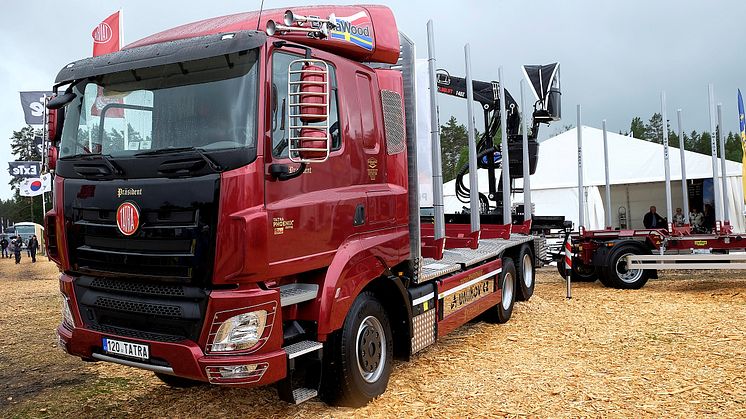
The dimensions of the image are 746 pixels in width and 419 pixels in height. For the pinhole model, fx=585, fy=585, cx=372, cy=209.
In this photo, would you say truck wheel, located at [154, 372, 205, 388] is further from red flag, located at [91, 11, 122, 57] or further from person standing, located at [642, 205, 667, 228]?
person standing, located at [642, 205, 667, 228]

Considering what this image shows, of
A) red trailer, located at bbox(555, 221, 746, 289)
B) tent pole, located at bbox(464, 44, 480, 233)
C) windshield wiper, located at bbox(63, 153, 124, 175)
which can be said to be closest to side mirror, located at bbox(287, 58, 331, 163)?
windshield wiper, located at bbox(63, 153, 124, 175)

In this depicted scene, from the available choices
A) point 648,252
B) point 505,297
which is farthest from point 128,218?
point 648,252

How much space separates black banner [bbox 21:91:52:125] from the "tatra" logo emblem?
13.6 meters

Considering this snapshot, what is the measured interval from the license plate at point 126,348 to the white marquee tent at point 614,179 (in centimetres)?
1430

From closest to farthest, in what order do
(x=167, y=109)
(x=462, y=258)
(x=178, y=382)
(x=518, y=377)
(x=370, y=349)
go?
(x=167, y=109)
(x=370, y=349)
(x=178, y=382)
(x=518, y=377)
(x=462, y=258)

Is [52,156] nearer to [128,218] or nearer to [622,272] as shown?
[128,218]

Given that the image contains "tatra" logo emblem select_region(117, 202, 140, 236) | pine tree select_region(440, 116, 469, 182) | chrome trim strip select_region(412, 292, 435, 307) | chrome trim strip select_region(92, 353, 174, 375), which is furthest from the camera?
pine tree select_region(440, 116, 469, 182)

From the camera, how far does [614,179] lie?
20031 millimetres

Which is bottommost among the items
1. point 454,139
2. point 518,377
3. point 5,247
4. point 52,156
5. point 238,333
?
point 518,377

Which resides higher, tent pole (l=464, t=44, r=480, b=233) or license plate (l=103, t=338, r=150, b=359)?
tent pole (l=464, t=44, r=480, b=233)

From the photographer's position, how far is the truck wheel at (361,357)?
4352 mm

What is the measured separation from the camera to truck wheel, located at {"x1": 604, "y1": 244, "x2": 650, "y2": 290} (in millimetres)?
10766

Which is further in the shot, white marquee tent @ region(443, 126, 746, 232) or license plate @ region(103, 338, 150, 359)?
white marquee tent @ region(443, 126, 746, 232)

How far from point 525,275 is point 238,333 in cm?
635
